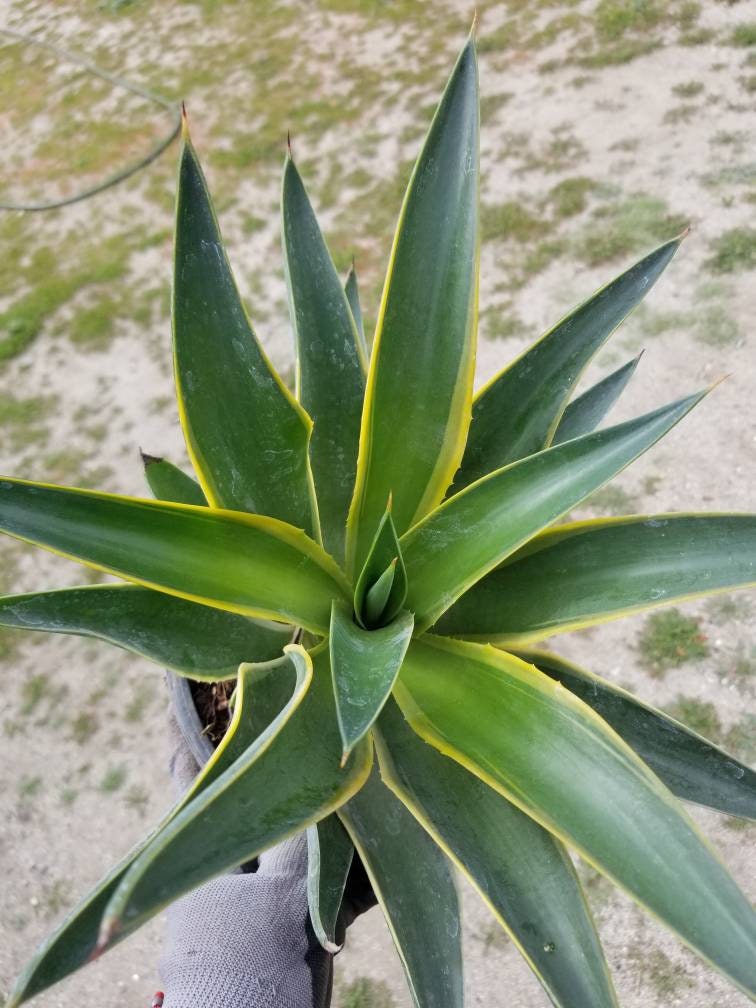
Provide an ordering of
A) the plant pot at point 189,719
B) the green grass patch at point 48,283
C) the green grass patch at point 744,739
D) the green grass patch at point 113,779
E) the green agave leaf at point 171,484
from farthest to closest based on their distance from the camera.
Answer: the green grass patch at point 48,283 → the green grass patch at point 113,779 → the green grass patch at point 744,739 → the plant pot at point 189,719 → the green agave leaf at point 171,484

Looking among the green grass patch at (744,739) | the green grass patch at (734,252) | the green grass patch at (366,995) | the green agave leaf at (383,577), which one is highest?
the green agave leaf at (383,577)

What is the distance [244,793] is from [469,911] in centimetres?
90

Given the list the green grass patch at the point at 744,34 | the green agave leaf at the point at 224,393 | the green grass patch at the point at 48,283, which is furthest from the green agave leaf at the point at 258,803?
the green grass patch at the point at 744,34

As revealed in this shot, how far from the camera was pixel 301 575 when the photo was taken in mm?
603

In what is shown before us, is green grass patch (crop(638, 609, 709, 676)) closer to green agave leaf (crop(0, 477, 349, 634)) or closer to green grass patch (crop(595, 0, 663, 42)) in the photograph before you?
green agave leaf (crop(0, 477, 349, 634))

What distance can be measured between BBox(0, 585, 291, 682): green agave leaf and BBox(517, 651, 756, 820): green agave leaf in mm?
230

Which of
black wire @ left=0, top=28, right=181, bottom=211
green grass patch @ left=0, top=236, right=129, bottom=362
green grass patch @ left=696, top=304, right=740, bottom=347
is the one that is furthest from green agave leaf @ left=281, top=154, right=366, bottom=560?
black wire @ left=0, top=28, right=181, bottom=211

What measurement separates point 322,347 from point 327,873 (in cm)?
39

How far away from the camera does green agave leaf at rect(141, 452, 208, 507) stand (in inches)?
26.0

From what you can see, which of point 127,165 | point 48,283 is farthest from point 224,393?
point 127,165

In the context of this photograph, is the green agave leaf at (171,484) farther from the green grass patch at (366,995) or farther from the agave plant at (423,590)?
the green grass patch at (366,995)

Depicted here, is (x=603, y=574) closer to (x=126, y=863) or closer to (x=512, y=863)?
(x=512, y=863)

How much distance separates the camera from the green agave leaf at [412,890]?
53cm

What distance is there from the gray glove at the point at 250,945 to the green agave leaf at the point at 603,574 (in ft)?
0.82
